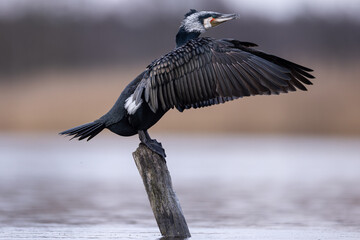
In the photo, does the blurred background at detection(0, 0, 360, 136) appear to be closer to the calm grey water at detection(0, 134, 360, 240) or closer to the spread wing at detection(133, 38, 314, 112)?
the calm grey water at detection(0, 134, 360, 240)

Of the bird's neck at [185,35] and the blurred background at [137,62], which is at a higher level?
the blurred background at [137,62]

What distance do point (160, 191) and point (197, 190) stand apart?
3699mm

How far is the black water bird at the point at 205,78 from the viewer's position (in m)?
5.31

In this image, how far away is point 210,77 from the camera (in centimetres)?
535

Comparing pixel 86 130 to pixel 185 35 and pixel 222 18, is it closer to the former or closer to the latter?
pixel 185 35

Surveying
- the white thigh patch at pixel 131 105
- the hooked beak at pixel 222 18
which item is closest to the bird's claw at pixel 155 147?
the white thigh patch at pixel 131 105

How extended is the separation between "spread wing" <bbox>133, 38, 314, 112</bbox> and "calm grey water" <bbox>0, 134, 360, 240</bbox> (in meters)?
1.10

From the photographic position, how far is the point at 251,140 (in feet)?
57.5

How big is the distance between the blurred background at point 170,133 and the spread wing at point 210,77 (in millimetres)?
1156

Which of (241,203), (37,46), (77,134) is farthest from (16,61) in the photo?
(77,134)

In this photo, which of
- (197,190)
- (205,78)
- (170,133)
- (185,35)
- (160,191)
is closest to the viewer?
(205,78)

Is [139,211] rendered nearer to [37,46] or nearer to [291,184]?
[291,184]

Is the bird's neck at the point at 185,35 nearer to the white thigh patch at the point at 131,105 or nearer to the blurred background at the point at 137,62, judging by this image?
the white thigh patch at the point at 131,105

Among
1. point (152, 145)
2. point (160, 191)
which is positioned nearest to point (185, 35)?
point (152, 145)
